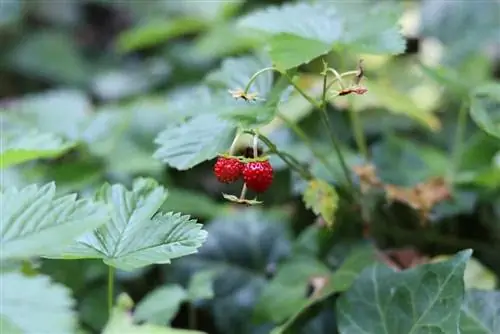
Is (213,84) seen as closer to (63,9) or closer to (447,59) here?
(447,59)

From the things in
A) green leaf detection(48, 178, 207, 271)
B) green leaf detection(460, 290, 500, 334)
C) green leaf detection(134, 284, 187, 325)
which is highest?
green leaf detection(48, 178, 207, 271)

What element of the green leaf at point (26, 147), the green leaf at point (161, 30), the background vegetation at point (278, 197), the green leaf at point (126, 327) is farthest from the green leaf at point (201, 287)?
the green leaf at point (161, 30)

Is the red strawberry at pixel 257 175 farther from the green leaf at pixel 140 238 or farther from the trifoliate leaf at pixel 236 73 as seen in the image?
the trifoliate leaf at pixel 236 73

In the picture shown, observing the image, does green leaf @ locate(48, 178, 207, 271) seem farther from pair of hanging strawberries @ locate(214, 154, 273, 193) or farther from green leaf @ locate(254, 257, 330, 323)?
green leaf @ locate(254, 257, 330, 323)

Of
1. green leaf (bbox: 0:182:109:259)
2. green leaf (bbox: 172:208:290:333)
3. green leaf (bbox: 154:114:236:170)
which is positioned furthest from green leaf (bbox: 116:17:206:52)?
green leaf (bbox: 0:182:109:259)

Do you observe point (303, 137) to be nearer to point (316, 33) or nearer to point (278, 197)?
point (316, 33)

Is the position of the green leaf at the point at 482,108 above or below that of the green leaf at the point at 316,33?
below
